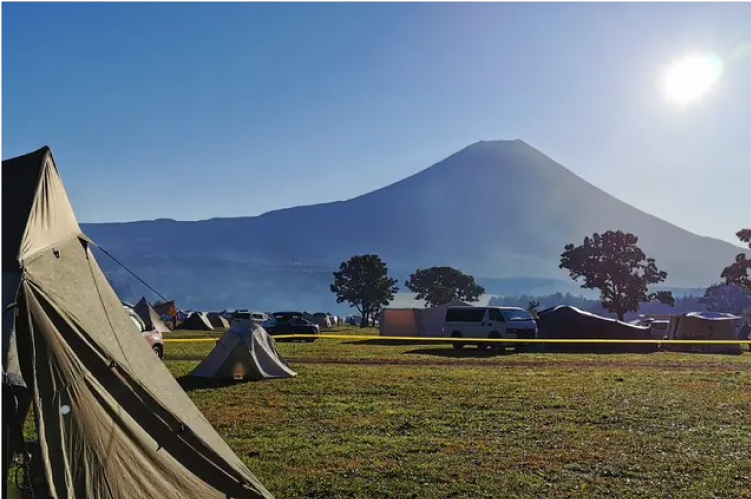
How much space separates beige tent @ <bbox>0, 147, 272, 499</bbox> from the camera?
5.62 metres

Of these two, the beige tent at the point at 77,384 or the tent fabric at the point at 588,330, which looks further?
the tent fabric at the point at 588,330

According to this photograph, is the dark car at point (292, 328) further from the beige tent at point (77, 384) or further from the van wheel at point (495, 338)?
the beige tent at point (77, 384)

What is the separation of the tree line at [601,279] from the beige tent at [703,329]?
8.45 metres

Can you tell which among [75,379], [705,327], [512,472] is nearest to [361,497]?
[512,472]

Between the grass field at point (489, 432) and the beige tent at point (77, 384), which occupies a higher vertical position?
the beige tent at point (77, 384)

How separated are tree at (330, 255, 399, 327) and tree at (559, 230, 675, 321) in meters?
A: 32.1

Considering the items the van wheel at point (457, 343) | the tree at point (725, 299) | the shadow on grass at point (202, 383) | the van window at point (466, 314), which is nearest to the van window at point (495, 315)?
the van window at point (466, 314)

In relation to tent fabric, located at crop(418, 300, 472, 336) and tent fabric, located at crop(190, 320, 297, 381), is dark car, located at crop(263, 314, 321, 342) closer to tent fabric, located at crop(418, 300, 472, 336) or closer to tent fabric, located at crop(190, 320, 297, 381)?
tent fabric, located at crop(418, 300, 472, 336)

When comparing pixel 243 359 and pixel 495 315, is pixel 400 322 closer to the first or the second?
pixel 495 315

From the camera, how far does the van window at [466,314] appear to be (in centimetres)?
3108

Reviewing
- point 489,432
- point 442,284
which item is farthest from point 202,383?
point 442,284

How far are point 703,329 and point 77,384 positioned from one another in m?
35.9

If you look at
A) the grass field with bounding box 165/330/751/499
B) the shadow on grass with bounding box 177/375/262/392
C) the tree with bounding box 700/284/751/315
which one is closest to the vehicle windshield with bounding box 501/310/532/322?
the grass field with bounding box 165/330/751/499

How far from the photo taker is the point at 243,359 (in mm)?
17875
